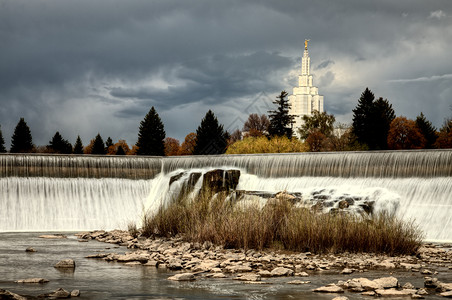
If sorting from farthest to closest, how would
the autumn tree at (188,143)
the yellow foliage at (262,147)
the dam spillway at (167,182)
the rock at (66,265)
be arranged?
1. the autumn tree at (188,143)
2. the yellow foliage at (262,147)
3. the dam spillway at (167,182)
4. the rock at (66,265)

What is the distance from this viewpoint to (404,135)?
75.7m

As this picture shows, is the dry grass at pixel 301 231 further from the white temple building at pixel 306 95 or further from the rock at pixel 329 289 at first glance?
the white temple building at pixel 306 95

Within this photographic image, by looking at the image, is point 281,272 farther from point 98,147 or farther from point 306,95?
point 306,95

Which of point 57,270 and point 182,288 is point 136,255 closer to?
point 57,270

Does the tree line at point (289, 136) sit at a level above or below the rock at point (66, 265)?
above

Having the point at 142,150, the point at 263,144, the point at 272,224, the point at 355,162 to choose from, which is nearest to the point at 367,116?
the point at 263,144

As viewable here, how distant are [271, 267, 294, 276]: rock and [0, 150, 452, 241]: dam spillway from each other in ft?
45.0

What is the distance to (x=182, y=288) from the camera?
41.0 feet

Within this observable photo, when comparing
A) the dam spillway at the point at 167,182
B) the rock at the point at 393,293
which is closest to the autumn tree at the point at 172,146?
the dam spillway at the point at 167,182

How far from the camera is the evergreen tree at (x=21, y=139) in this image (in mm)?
78188

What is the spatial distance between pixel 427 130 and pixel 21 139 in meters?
51.5

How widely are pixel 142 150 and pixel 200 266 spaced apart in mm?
58854

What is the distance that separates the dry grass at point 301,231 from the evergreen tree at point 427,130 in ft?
190

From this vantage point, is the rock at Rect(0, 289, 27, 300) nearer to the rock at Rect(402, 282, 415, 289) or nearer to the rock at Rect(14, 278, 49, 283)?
the rock at Rect(14, 278, 49, 283)
